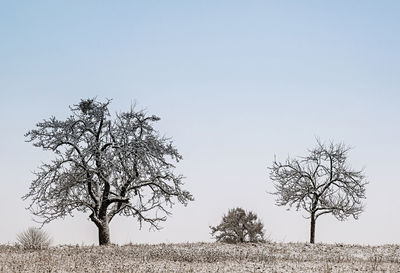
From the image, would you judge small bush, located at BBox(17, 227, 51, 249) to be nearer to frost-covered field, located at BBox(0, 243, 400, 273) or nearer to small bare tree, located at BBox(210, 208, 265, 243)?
frost-covered field, located at BBox(0, 243, 400, 273)

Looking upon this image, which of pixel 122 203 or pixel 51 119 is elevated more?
pixel 51 119

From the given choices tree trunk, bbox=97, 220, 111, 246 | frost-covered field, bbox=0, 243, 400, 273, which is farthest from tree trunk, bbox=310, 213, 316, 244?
tree trunk, bbox=97, 220, 111, 246

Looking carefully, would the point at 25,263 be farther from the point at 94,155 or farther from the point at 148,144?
the point at 148,144

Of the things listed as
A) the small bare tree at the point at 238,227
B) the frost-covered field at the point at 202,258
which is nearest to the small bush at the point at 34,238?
the frost-covered field at the point at 202,258

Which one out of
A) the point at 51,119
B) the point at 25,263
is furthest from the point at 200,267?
the point at 51,119

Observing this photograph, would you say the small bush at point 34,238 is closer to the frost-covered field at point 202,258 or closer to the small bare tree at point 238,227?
the frost-covered field at point 202,258

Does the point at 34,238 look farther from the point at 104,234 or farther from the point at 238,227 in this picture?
the point at 238,227

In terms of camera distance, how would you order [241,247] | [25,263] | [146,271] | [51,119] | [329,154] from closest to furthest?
[146,271]
[25,263]
[241,247]
[51,119]
[329,154]

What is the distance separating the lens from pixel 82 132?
34.3 meters

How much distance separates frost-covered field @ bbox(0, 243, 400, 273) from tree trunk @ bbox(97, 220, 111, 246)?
226 cm

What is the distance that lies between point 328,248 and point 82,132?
18052mm

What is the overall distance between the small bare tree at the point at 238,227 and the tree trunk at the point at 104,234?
59.4 feet

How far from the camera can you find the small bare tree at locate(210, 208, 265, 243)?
165 ft

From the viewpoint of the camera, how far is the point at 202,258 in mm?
26234
